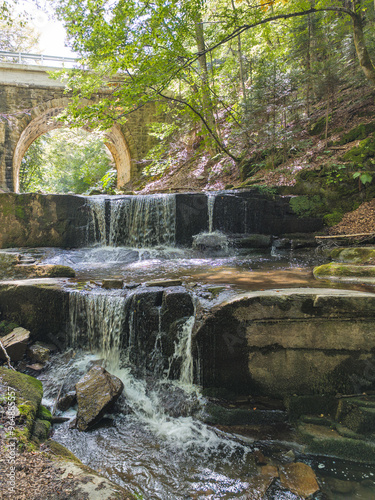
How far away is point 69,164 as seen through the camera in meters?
22.6

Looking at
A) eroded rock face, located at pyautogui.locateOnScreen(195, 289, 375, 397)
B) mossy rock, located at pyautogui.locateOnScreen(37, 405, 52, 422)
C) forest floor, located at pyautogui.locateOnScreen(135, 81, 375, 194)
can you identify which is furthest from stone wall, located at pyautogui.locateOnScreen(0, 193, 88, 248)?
eroded rock face, located at pyautogui.locateOnScreen(195, 289, 375, 397)

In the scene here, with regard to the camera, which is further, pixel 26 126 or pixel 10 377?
pixel 26 126

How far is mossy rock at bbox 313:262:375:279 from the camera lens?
439cm

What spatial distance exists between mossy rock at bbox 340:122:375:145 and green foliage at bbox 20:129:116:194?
1076cm

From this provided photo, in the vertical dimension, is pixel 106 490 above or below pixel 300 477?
above

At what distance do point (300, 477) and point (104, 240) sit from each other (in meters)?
6.94

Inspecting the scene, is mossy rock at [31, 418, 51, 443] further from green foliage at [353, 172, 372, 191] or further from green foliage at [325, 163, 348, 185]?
green foliage at [325, 163, 348, 185]

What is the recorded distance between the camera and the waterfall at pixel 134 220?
26.3 feet

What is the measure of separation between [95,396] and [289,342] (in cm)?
212

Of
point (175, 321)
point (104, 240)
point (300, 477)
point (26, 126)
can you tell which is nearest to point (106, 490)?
point (300, 477)

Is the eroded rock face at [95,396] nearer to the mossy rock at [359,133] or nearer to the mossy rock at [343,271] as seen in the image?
the mossy rock at [343,271]

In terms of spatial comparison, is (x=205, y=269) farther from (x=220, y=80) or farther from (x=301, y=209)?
(x=220, y=80)

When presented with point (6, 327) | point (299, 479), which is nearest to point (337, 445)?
point (299, 479)

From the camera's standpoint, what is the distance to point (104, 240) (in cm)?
821
